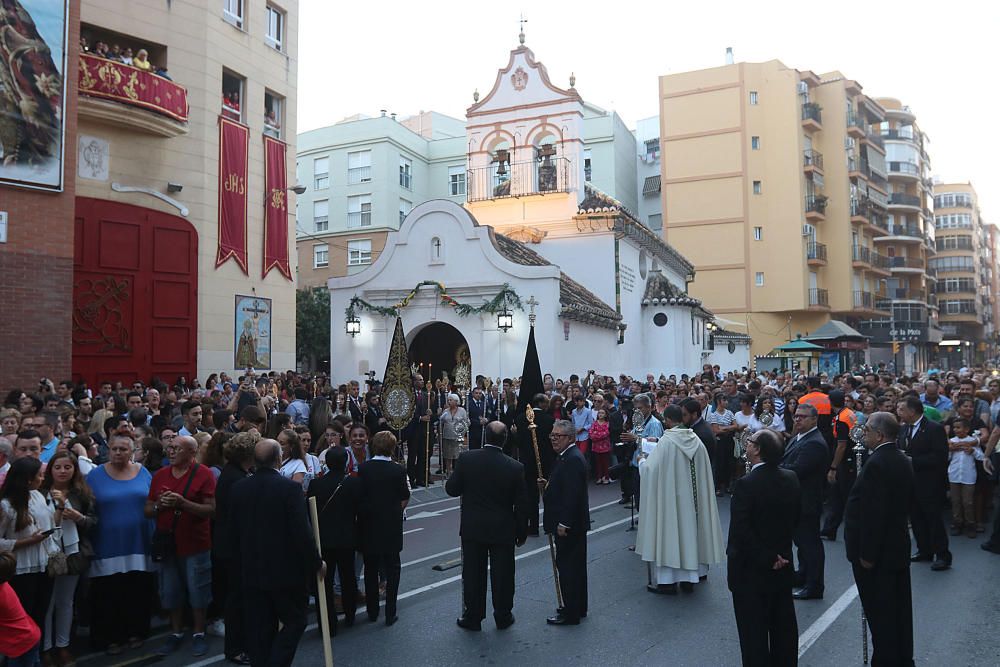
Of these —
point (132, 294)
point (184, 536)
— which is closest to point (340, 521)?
point (184, 536)

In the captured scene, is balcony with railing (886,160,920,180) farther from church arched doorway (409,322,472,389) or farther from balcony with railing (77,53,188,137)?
balcony with railing (77,53,188,137)

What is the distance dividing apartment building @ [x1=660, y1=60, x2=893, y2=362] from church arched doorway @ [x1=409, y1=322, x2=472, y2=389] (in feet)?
94.8

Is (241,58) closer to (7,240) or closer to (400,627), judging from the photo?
(7,240)

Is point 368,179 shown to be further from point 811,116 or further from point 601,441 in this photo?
point 601,441

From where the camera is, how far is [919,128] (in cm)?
6738

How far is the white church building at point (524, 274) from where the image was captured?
70.7 ft

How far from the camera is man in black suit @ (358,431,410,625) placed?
6801 millimetres

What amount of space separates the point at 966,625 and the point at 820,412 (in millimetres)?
3980

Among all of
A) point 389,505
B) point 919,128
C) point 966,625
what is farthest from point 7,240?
point 919,128

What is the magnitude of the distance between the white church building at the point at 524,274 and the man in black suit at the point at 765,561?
15.7 metres

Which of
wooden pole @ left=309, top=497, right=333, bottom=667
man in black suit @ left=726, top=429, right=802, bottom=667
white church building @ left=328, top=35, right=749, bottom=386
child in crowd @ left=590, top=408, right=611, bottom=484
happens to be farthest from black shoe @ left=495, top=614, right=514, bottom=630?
white church building @ left=328, top=35, right=749, bottom=386

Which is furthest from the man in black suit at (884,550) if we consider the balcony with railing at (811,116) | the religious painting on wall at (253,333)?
the balcony with railing at (811,116)

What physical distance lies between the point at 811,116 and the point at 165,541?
165ft

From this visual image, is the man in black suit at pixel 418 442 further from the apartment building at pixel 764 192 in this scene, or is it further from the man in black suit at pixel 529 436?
the apartment building at pixel 764 192
